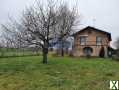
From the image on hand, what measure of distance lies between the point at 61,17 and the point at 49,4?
1.95 meters

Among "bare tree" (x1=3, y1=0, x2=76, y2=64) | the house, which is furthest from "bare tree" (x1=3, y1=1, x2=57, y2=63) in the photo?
the house

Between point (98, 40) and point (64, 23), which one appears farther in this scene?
point (98, 40)

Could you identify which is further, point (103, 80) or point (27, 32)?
point (27, 32)

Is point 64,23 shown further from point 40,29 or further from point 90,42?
point 90,42

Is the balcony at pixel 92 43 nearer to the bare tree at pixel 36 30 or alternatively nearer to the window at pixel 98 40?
the window at pixel 98 40

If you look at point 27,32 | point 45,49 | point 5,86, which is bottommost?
point 5,86

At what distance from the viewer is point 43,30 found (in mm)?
21812

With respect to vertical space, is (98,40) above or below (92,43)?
above

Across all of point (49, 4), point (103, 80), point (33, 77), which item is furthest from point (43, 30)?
point (103, 80)

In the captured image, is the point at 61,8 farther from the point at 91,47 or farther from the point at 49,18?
the point at 91,47

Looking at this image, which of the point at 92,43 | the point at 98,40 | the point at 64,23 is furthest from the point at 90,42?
the point at 64,23

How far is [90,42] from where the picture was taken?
127 ft

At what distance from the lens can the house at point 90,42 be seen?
38250mm

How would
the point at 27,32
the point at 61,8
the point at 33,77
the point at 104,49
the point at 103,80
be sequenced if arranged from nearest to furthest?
the point at 103,80
the point at 33,77
the point at 27,32
the point at 61,8
the point at 104,49
